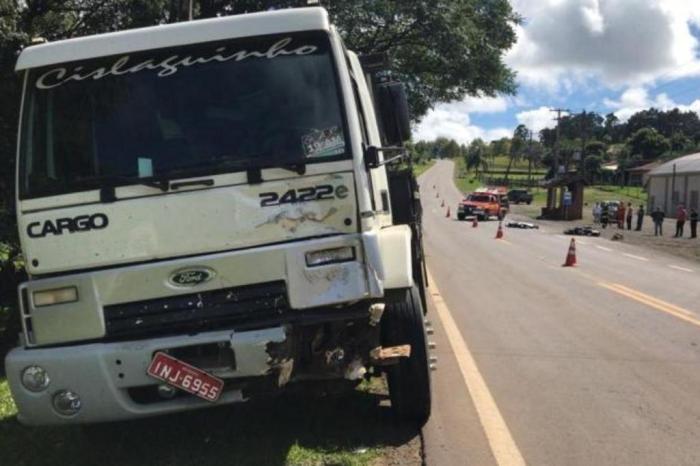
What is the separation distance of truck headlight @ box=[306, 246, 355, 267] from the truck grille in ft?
0.74

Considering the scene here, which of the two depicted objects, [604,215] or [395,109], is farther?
[604,215]

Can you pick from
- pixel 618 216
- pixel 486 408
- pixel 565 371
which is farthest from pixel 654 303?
pixel 618 216

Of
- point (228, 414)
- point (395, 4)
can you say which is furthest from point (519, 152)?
point (228, 414)

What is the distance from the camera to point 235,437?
5.21m

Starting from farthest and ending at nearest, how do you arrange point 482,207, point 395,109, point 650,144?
point 650,144
point 482,207
point 395,109

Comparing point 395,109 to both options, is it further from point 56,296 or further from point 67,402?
point 67,402

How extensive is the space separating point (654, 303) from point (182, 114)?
912 centimetres

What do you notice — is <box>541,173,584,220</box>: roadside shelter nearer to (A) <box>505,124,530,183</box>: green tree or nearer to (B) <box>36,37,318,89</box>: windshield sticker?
(B) <box>36,37,318,89</box>: windshield sticker

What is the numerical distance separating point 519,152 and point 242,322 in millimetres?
164499

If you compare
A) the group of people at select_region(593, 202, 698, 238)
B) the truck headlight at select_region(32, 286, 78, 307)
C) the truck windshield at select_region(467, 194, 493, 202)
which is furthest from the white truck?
the truck windshield at select_region(467, 194, 493, 202)

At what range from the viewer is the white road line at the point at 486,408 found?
4.79 m

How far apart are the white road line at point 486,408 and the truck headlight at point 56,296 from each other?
2.80 metres

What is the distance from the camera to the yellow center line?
395 inches

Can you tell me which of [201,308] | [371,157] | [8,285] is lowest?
[8,285]
